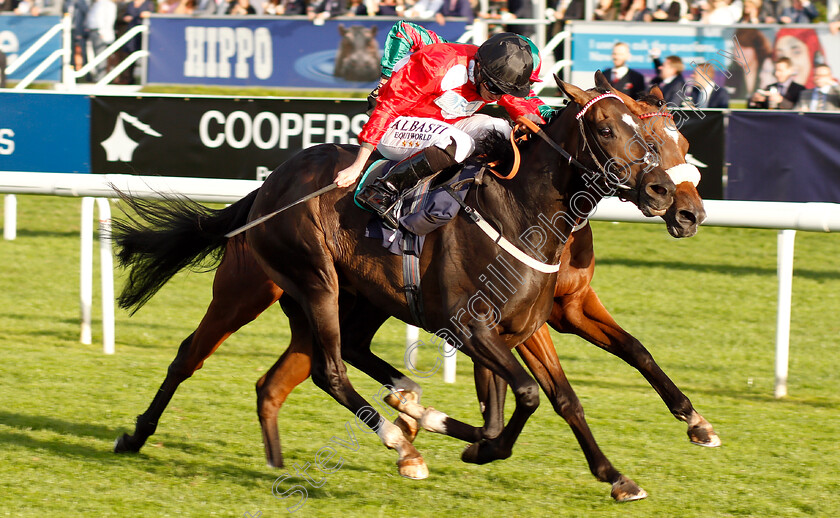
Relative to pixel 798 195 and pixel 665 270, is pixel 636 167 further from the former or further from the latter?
pixel 665 270

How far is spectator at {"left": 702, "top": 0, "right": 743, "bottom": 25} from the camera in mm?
9375

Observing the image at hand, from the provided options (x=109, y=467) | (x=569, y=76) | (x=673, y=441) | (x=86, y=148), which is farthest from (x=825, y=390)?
(x=86, y=148)

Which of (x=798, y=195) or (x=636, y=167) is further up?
(x=636, y=167)

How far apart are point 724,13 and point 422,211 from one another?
6.67 m

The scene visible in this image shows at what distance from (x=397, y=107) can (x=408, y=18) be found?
639 centimetres

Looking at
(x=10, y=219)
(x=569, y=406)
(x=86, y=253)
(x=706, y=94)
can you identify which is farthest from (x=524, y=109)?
(x=10, y=219)

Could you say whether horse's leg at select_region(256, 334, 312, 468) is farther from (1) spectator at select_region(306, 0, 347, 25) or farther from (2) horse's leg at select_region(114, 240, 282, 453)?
(1) spectator at select_region(306, 0, 347, 25)

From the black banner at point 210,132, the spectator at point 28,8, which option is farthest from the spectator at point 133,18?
the black banner at point 210,132

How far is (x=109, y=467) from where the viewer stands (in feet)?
13.3

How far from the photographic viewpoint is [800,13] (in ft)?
31.6

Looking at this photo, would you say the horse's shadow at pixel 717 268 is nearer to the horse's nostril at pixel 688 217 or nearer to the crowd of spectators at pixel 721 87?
the crowd of spectators at pixel 721 87

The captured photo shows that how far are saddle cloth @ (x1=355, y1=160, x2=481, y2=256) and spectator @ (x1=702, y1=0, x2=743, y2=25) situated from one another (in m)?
6.36

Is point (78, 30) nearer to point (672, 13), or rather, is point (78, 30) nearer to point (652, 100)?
point (672, 13)

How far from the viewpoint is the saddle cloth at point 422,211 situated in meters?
3.65
